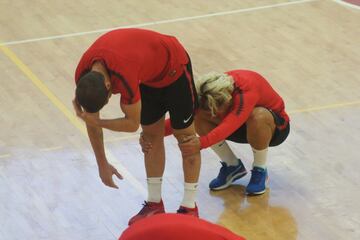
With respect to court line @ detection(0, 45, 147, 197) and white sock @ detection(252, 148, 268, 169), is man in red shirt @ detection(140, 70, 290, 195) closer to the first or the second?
white sock @ detection(252, 148, 268, 169)

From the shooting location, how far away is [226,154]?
15.3ft

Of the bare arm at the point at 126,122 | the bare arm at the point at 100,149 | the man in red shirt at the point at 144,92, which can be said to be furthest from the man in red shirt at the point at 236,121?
the bare arm at the point at 126,122

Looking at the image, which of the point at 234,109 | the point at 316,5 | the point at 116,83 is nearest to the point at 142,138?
the point at 234,109

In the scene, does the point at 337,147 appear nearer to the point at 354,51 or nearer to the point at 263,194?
the point at 263,194

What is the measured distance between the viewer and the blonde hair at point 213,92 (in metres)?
4.19

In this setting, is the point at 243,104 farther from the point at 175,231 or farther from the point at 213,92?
the point at 175,231

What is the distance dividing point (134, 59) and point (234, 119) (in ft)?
2.92

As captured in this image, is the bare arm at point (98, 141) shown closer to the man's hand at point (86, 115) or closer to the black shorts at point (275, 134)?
the man's hand at point (86, 115)

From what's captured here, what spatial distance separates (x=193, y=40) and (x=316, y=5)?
1.68 meters

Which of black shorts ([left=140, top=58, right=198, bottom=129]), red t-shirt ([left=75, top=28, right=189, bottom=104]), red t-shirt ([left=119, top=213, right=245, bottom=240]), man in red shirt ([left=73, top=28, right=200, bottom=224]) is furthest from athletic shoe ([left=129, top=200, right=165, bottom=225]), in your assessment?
red t-shirt ([left=119, top=213, right=245, bottom=240])

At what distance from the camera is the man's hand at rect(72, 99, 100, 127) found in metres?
3.39

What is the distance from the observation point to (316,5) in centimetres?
802

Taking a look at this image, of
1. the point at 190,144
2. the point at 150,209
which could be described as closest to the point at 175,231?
the point at 190,144

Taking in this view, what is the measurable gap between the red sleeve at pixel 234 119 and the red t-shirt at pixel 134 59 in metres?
0.43
